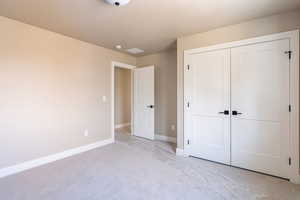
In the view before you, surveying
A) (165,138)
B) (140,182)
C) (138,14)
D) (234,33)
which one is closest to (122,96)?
(165,138)

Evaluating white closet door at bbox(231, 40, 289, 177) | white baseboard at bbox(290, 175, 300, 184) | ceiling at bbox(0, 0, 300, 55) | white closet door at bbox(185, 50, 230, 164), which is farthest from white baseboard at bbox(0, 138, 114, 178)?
white baseboard at bbox(290, 175, 300, 184)

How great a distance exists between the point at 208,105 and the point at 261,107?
2.65 ft

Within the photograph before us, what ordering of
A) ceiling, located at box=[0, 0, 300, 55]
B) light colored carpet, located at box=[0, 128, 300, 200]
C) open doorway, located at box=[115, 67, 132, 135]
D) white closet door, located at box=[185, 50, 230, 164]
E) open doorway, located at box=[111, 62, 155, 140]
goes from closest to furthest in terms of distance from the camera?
light colored carpet, located at box=[0, 128, 300, 200], ceiling, located at box=[0, 0, 300, 55], white closet door, located at box=[185, 50, 230, 164], open doorway, located at box=[111, 62, 155, 140], open doorway, located at box=[115, 67, 132, 135]

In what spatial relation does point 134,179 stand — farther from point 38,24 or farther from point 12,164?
point 38,24

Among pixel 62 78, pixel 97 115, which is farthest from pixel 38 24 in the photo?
pixel 97 115

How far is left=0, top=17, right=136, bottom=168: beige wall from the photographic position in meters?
2.46

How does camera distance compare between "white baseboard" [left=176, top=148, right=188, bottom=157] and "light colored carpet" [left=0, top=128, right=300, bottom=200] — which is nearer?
"light colored carpet" [left=0, top=128, right=300, bottom=200]

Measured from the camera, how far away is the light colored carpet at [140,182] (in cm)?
194

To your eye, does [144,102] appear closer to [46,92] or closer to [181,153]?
[181,153]

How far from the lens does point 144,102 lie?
460 centimetres

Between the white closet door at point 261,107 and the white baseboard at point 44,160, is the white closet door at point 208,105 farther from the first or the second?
the white baseboard at point 44,160

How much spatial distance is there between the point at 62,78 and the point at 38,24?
97cm

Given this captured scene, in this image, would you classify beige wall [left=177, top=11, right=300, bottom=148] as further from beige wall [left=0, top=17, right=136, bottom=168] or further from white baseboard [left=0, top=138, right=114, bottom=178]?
white baseboard [left=0, top=138, right=114, bottom=178]

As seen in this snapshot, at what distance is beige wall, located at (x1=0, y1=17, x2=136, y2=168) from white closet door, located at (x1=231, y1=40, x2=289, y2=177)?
293cm
